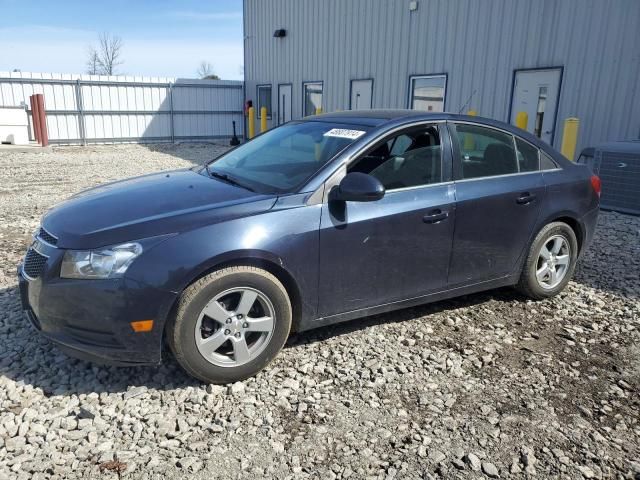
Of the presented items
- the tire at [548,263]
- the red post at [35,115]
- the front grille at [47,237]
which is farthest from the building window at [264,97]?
the front grille at [47,237]

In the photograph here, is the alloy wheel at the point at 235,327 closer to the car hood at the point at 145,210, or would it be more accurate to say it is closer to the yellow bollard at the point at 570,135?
the car hood at the point at 145,210

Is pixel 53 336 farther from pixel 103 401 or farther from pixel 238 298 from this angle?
pixel 238 298

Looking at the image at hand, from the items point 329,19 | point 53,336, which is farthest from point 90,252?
point 329,19

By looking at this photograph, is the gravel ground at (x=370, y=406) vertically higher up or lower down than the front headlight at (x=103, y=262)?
lower down

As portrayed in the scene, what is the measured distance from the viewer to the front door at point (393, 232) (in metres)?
3.28

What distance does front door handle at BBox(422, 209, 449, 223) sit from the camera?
3.57 m

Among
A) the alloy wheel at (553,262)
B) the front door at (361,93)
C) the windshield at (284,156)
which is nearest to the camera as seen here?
the windshield at (284,156)

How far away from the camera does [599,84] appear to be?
9.23 meters

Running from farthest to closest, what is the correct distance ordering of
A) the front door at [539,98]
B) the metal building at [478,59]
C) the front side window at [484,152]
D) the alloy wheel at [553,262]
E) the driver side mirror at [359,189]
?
the front door at [539,98], the metal building at [478,59], the alloy wheel at [553,262], the front side window at [484,152], the driver side mirror at [359,189]

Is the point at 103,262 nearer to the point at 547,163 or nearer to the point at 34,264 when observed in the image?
the point at 34,264

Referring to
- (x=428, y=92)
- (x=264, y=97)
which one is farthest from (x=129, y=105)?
(x=428, y=92)

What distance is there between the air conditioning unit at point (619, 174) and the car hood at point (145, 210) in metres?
6.77

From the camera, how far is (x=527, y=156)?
166 inches

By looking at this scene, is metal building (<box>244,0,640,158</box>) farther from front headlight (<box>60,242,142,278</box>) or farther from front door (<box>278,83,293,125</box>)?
front headlight (<box>60,242,142,278</box>)
